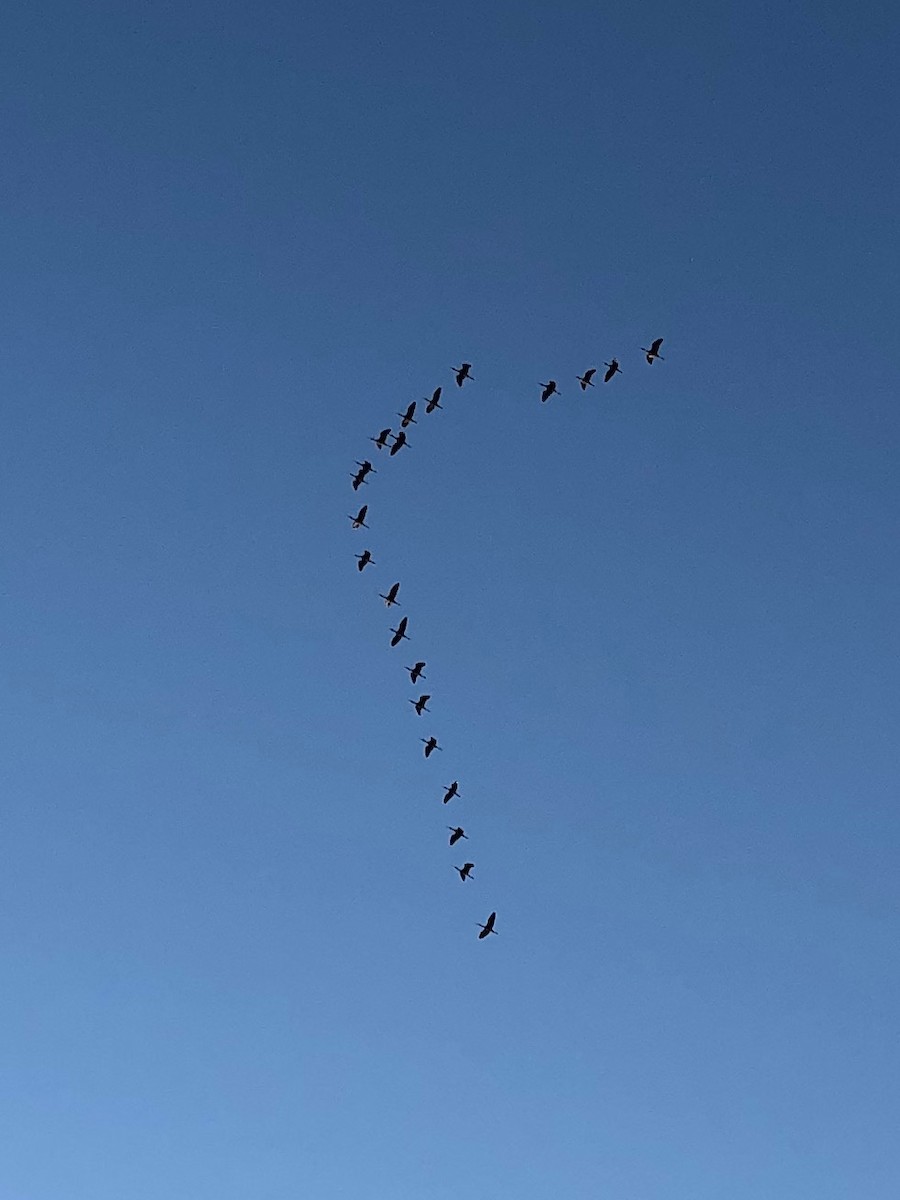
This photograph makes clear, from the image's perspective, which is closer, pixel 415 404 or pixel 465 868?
pixel 415 404

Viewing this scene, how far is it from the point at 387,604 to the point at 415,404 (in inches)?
641

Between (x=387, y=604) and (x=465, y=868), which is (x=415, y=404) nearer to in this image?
(x=387, y=604)

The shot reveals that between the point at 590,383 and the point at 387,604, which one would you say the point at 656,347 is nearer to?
the point at 590,383

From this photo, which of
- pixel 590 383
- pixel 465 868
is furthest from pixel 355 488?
pixel 465 868

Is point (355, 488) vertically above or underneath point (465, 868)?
above

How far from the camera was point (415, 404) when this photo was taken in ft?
532

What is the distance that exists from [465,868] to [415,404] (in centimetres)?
4011

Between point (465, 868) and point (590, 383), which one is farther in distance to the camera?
point (465, 868)

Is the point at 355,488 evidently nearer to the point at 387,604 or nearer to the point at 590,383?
the point at 387,604

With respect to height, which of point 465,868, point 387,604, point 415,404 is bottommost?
point 465,868

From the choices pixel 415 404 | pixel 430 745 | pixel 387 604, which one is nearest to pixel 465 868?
pixel 430 745

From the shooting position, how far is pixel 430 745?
168500mm

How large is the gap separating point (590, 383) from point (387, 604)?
2414 cm

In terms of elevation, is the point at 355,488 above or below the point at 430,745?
above
